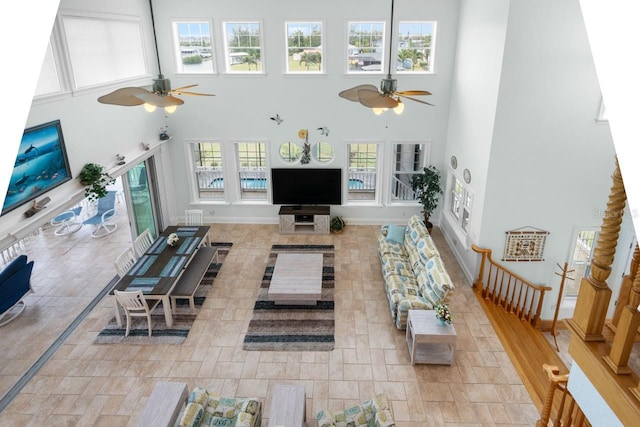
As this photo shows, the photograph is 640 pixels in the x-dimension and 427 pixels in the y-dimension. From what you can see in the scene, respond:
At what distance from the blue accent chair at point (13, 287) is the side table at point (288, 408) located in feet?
15.9

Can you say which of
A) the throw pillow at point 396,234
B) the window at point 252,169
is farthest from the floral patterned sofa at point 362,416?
the window at point 252,169

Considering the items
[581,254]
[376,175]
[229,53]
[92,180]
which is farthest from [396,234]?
[92,180]

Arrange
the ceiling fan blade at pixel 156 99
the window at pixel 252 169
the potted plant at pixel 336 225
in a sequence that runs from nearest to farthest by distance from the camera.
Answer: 1. the ceiling fan blade at pixel 156 99
2. the potted plant at pixel 336 225
3. the window at pixel 252 169

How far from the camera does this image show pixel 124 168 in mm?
7941

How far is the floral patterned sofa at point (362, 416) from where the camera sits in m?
4.46

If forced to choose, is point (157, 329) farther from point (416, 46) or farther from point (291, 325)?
point (416, 46)

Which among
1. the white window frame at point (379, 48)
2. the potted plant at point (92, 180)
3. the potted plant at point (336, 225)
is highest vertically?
the white window frame at point (379, 48)

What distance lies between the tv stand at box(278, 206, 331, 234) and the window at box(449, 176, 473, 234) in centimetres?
282

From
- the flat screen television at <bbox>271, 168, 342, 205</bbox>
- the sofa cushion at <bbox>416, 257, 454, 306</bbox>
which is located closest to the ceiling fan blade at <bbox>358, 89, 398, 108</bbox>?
the sofa cushion at <bbox>416, 257, 454, 306</bbox>

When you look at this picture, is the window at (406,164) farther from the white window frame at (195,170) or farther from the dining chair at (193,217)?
the dining chair at (193,217)

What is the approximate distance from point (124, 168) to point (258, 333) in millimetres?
3919

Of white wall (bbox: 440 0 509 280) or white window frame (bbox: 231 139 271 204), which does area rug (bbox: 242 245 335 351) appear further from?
white window frame (bbox: 231 139 271 204)

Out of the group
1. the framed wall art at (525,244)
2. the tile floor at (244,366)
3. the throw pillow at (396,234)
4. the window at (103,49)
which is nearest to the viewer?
the tile floor at (244,366)

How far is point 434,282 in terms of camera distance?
263 inches
